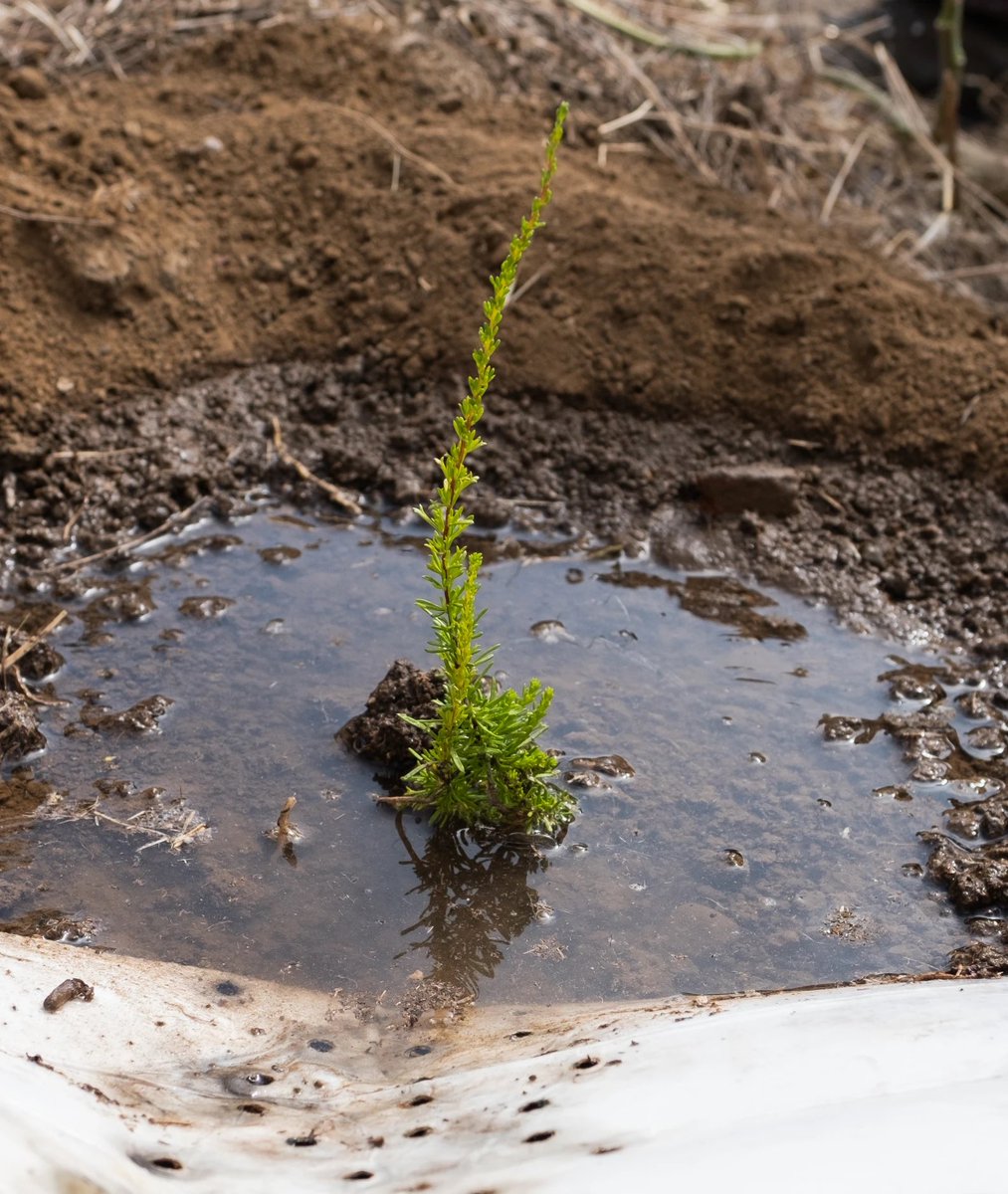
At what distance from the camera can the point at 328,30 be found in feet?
20.3

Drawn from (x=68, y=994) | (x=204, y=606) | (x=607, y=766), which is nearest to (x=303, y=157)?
(x=204, y=606)

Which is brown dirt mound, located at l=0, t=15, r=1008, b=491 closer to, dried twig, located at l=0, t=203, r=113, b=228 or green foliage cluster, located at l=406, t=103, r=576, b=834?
dried twig, located at l=0, t=203, r=113, b=228

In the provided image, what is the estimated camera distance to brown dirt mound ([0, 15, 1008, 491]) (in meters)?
5.01

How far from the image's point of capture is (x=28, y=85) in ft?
18.6

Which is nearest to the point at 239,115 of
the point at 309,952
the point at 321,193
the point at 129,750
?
the point at 321,193

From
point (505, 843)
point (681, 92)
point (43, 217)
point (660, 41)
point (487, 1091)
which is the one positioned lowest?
point (505, 843)

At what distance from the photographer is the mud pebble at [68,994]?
8.96ft

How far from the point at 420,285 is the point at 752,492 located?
160 centimetres

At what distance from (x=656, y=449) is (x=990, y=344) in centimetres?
142

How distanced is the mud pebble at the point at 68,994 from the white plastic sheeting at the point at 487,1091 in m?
0.02

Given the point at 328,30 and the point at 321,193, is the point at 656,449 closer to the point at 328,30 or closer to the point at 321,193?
the point at 321,193

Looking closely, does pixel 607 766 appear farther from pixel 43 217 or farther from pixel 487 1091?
pixel 43 217

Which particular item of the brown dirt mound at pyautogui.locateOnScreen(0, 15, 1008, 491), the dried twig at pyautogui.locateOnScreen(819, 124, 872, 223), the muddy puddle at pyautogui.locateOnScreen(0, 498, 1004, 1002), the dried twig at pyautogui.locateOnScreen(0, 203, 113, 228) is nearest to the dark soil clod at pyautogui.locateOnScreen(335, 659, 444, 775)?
the muddy puddle at pyautogui.locateOnScreen(0, 498, 1004, 1002)

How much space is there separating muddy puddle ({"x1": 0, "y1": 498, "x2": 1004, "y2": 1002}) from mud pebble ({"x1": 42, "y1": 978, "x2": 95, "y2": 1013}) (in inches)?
10.9
